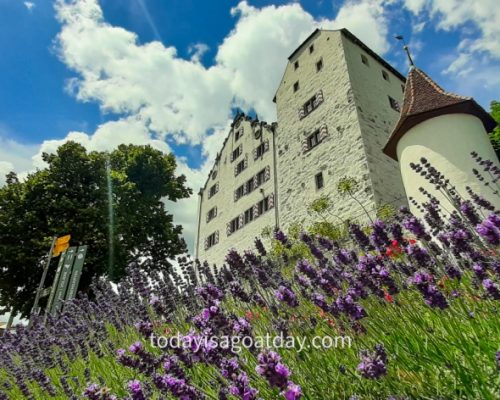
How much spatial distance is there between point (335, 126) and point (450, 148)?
21.3 ft

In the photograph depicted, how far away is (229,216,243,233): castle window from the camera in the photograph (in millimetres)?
19658

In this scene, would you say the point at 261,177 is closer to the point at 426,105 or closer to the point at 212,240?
the point at 212,240

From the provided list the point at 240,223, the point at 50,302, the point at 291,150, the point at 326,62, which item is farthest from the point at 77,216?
the point at 326,62

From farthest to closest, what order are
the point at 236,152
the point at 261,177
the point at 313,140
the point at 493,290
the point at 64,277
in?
the point at 236,152 → the point at 261,177 → the point at 313,140 → the point at 64,277 → the point at 493,290

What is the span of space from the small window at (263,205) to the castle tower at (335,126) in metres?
1.05

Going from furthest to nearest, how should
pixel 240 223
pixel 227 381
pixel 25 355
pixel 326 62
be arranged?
pixel 240 223 → pixel 326 62 → pixel 25 355 → pixel 227 381

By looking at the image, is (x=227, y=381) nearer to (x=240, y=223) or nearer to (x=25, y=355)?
(x=25, y=355)

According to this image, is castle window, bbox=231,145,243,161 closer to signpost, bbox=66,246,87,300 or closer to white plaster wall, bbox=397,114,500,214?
white plaster wall, bbox=397,114,500,214

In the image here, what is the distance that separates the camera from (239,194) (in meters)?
20.9

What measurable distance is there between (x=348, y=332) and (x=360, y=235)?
1095 millimetres

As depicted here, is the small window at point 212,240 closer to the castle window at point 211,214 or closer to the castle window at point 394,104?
the castle window at point 211,214

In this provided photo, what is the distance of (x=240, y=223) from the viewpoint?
19547mm

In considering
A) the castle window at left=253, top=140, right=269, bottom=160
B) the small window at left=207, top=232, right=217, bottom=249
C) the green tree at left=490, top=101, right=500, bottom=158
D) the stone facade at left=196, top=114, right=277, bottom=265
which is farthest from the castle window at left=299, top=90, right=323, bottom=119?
the small window at left=207, top=232, right=217, bottom=249

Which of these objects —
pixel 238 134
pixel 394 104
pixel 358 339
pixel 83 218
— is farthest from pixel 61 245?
pixel 394 104
